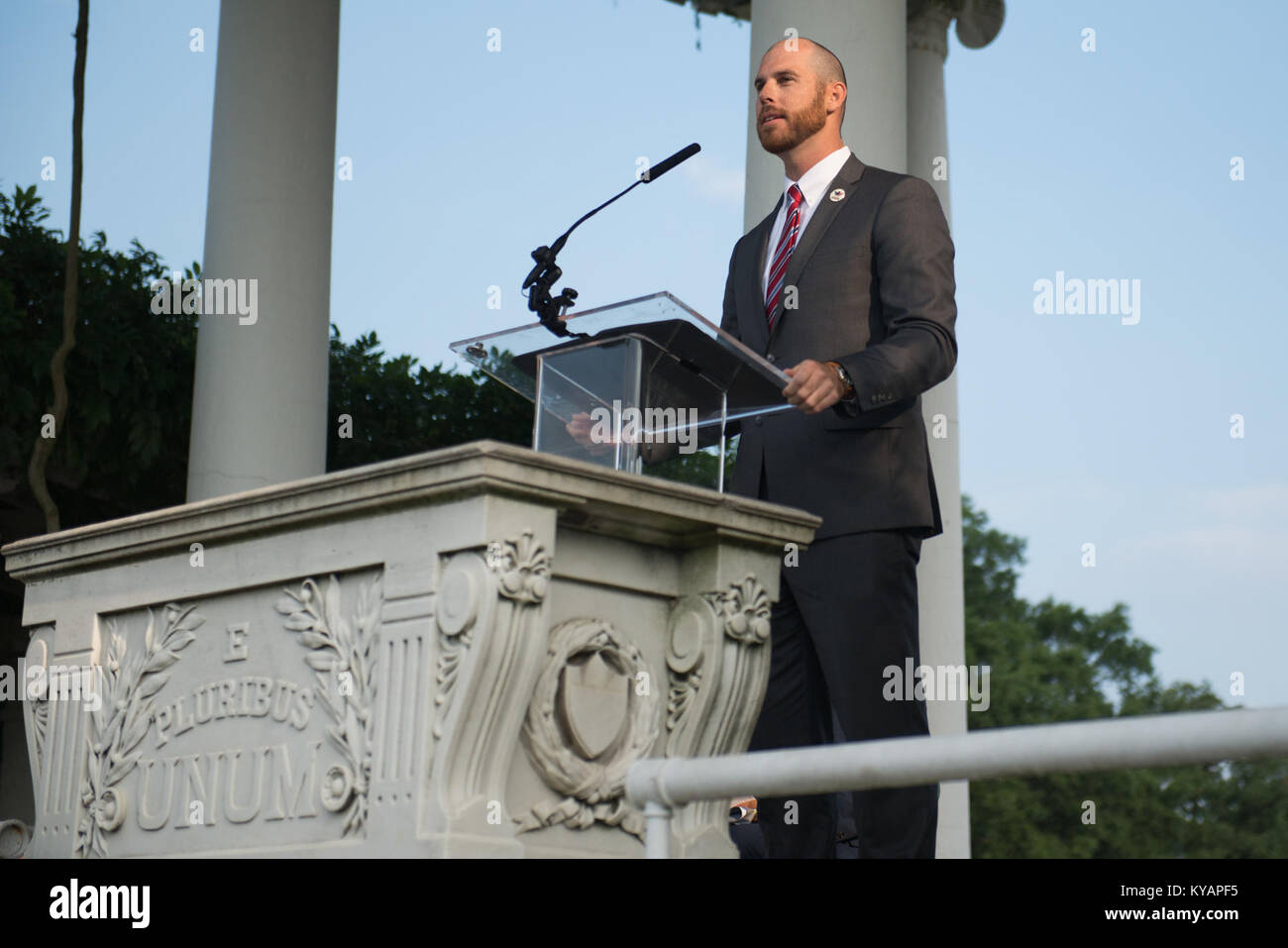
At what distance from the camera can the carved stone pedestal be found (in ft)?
12.7

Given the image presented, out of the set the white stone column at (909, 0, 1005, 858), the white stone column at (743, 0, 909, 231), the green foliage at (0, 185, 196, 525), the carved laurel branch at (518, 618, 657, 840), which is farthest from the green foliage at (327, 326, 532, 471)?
the carved laurel branch at (518, 618, 657, 840)

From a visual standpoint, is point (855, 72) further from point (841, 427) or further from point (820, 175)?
point (841, 427)

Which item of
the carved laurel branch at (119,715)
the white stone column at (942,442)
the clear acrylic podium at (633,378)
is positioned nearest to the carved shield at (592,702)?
the clear acrylic podium at (633,378)

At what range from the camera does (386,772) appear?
3959mm

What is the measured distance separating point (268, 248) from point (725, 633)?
7095 millimetres

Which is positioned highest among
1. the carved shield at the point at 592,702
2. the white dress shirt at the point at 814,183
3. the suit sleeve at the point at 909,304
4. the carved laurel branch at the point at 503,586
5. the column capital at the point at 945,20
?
the column capital at the point at 945,20

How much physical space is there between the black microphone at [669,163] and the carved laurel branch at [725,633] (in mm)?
1097

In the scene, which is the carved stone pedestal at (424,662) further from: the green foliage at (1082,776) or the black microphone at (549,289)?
the green foliage at (1082,776)

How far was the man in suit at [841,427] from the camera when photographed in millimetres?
4625

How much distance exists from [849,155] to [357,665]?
7.26 ft

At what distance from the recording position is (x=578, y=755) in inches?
162

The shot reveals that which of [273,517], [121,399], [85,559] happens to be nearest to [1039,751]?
[273,517]
